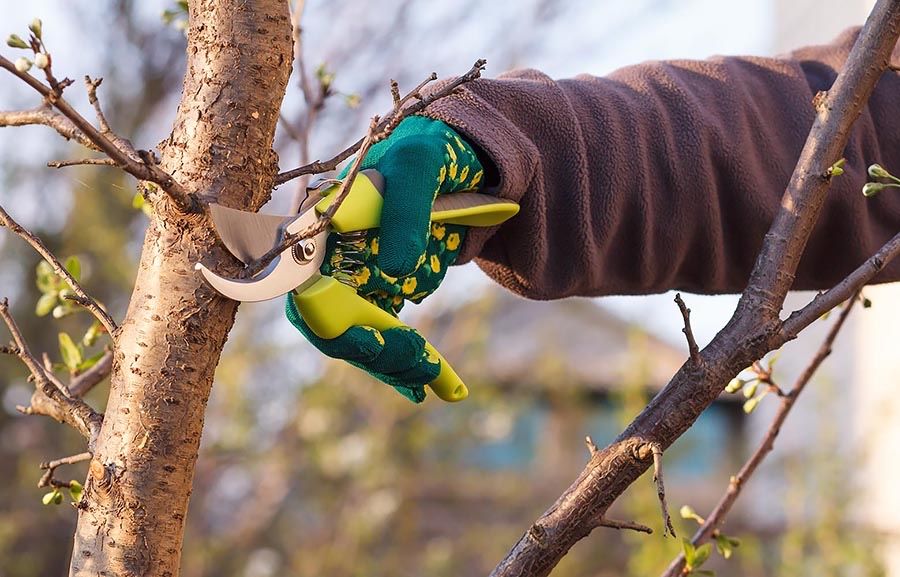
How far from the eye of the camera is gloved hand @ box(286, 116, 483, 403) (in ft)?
2.57

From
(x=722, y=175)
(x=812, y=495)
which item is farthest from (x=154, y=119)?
(x=722, y=175)

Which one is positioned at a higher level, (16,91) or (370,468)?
(16,91)

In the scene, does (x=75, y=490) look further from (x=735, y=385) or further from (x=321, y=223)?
(x=735, y=385)

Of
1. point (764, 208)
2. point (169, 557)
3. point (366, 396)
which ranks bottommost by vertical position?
point (169, 557)

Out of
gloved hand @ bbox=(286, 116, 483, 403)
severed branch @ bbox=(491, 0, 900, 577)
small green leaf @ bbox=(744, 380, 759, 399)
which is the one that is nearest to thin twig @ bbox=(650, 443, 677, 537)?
severed branch @ bbox=(491, 0, 900, 577)

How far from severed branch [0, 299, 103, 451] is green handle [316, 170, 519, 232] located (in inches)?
10.4

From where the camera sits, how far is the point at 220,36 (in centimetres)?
79

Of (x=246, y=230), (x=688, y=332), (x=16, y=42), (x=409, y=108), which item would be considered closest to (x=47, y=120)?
(x=16, y=42)

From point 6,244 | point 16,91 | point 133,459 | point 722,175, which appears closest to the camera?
point 133,459

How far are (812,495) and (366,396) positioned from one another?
202 centimetres

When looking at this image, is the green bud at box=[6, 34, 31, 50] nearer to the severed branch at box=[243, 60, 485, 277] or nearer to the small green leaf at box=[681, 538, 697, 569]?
the severed branch at box=[243, 60, 485, 277]

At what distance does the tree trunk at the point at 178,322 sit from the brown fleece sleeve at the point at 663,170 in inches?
7.0

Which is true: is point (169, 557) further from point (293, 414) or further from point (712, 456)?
point (712, 456)

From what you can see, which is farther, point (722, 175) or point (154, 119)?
point (154, 119)
